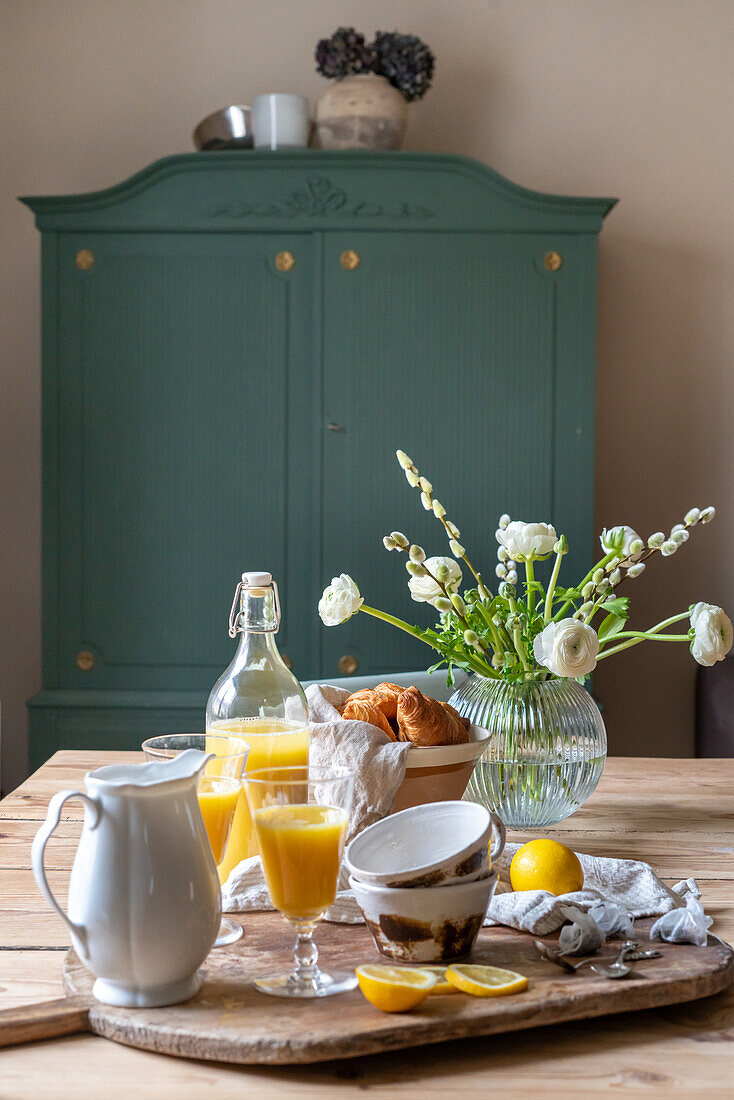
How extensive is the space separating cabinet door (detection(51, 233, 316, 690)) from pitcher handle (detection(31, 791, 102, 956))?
74.1 inches

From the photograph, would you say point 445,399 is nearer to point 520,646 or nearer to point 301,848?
point 520,646

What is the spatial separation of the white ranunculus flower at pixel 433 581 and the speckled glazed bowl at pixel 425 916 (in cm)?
44

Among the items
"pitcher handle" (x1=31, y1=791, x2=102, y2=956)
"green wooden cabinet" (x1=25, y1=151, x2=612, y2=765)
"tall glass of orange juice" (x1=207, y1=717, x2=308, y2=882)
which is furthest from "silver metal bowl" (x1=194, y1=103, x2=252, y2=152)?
"pitcher handle" (x1=31, y1=791, x2=102, y2=956)

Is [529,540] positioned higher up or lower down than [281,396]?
lower down

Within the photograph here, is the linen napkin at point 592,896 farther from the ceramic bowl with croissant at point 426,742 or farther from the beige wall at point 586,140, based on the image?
the beige wall at point 586,140

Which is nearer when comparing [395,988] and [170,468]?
[395,988]

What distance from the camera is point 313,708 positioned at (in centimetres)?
105

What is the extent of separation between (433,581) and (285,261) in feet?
5.22

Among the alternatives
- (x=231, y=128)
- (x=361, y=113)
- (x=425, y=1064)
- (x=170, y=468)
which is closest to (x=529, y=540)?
(x=425, y=1064)

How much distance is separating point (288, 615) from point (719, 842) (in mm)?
1553

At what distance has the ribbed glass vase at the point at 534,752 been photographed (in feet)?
3.68

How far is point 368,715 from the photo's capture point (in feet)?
3.37

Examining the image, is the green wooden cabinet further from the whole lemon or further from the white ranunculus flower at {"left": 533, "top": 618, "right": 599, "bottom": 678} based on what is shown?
the whole lemon

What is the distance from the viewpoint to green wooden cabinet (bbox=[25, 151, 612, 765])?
2488mm
